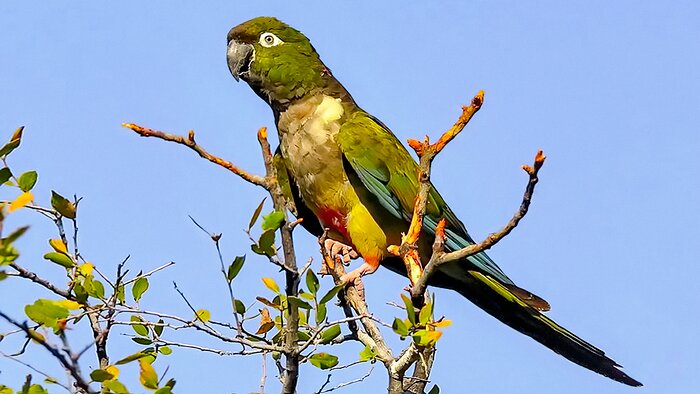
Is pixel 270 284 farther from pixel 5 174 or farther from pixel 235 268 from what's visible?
pixel 5 174

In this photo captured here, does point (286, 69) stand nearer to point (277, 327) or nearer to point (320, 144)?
point (320, 144)

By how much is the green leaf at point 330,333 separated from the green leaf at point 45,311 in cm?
95

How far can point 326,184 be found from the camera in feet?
17.6

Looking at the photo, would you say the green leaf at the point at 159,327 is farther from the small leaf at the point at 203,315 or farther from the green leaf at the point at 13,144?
the green leaf at the point at 13,144

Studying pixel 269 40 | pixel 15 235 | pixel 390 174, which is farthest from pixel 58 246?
pixel 269 40

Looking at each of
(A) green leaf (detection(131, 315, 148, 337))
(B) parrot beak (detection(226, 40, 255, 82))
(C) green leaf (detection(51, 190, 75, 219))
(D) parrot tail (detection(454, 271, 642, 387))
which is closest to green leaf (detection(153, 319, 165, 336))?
(A) green leaf (detection(131, 315, 148, 337))

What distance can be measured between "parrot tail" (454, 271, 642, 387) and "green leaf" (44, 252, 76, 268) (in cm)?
240

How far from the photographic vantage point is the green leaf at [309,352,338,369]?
3.47m

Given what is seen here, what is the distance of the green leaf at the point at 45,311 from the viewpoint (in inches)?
115

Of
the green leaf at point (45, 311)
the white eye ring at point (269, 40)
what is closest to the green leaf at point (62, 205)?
the green leaf at point (45, 311)

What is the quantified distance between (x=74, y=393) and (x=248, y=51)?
3486 millimetres

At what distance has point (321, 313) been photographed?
11.0 ft

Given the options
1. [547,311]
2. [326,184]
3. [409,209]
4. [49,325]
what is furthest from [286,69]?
[49,325]

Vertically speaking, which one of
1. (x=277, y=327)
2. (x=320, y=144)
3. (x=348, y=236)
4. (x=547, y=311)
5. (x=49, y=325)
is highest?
(x=320, y=144)
